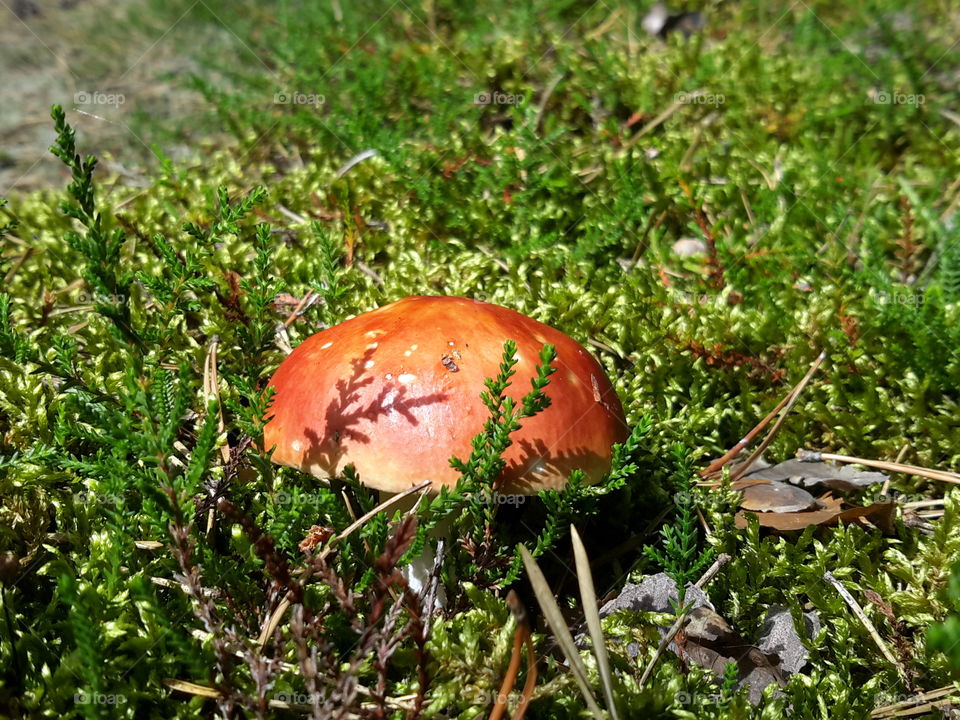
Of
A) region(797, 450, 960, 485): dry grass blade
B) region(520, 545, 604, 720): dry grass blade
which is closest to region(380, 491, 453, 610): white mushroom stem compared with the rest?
region(520, 545, 604, 720): dry grass blade

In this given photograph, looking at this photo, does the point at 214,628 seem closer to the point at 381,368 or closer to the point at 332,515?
the point at 332,515

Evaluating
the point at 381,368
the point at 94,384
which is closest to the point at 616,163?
the point at 381,368

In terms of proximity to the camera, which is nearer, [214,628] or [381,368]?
[214,628]

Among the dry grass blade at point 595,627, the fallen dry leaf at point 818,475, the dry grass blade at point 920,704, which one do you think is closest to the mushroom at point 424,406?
the dry grass blade at point 595,627

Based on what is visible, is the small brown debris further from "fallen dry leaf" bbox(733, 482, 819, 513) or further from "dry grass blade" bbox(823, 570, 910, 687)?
"dry grass blade" bbox(823, 570, 910, 687)

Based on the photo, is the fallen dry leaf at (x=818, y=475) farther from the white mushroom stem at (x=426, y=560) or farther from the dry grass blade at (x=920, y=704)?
the white mushroom stem at (x=426, y=560)

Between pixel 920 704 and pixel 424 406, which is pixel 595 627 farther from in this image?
pixel 920 704
